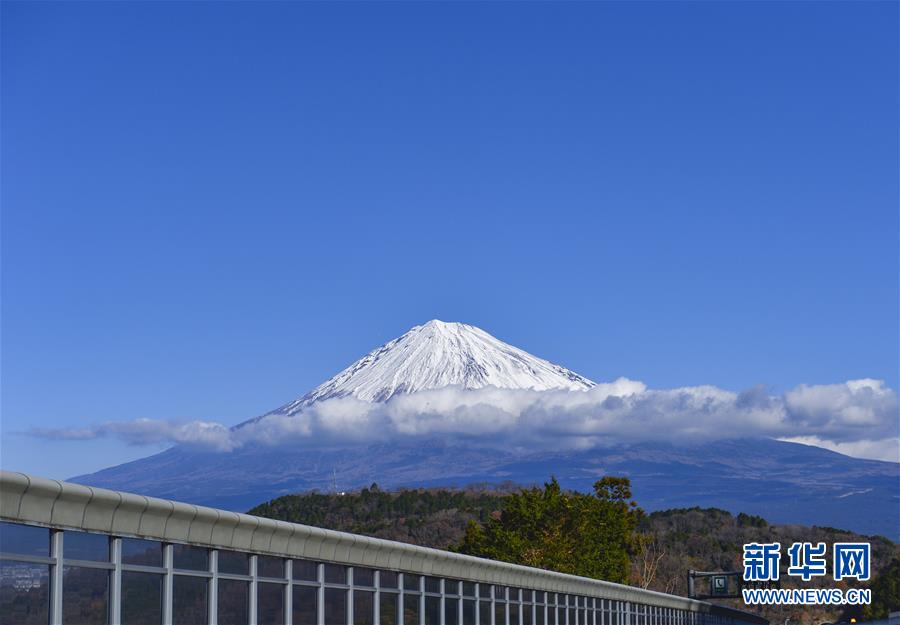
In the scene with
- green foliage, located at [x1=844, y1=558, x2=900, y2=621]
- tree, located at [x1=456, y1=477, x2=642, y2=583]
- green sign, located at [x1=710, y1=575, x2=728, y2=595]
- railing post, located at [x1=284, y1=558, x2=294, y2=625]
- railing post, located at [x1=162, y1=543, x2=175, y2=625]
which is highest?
railing post, located at [x1=162, y1=543, x2=175, y2=625]

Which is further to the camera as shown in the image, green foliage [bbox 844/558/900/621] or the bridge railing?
green foliage [bbox 844/558/900/621]

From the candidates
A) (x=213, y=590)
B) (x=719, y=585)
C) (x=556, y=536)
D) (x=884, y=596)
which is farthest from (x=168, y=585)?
(x=884, y=596)

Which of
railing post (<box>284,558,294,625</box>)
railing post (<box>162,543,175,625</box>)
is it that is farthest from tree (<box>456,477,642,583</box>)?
railing post (<box>162,543,175,625</box>)

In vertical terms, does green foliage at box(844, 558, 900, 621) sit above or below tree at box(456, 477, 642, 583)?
below

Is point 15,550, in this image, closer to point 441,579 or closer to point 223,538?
point 223,538

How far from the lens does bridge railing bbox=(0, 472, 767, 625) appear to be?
18.9m

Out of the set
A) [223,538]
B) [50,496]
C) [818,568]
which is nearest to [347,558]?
[223,538]

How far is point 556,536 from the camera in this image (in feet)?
387

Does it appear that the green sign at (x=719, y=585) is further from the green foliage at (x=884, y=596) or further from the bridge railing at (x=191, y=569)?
the bridge railing at (x=191, y=569)

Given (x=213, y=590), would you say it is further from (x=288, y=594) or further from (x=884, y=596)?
(x=884, y=596)

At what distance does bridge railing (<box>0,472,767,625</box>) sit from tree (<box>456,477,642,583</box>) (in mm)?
73485

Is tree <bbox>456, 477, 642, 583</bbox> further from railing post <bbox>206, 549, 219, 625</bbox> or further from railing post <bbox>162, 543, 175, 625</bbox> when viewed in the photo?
railing post <bbox>162, 543, 175, 625</bbox>

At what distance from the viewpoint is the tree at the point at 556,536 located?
365ft

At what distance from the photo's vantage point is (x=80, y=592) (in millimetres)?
19875
